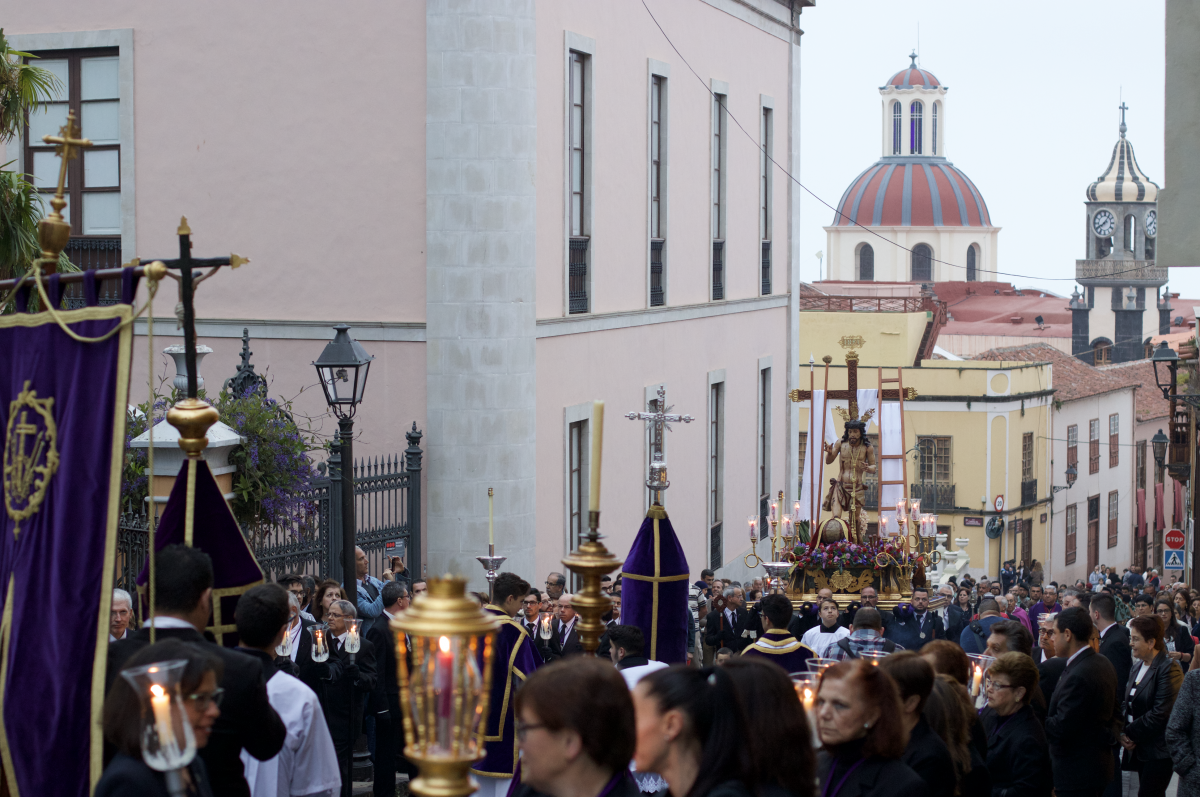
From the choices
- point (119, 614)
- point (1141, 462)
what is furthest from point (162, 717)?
point (1141, 462)

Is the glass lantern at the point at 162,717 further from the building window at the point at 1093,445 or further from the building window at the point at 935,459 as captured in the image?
the building window at the point at 1093,445

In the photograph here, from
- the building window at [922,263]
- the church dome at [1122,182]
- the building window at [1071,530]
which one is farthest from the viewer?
the building window at [922,263]

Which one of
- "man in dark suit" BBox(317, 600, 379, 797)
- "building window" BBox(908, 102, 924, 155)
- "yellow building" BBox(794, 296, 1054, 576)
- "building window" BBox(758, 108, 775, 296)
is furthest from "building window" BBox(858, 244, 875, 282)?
"man in dark suit" BBox(317, 600, 379, 797)

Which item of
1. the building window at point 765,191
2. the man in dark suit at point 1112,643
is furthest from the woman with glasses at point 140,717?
the building window at point 765,191

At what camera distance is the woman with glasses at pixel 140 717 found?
4293 mm

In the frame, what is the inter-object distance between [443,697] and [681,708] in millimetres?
784

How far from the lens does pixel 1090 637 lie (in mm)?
8625

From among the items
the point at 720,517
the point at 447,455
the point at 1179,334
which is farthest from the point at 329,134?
the point at 1179,334

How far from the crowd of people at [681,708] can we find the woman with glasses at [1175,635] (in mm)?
36

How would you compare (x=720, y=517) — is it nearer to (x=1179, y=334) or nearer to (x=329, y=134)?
(x=329, y=134)

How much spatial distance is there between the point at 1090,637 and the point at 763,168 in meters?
18.7

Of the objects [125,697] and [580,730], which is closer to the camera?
[580,730]

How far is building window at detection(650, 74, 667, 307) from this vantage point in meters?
21.9

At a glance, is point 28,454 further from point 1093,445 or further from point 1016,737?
point 1093,445
